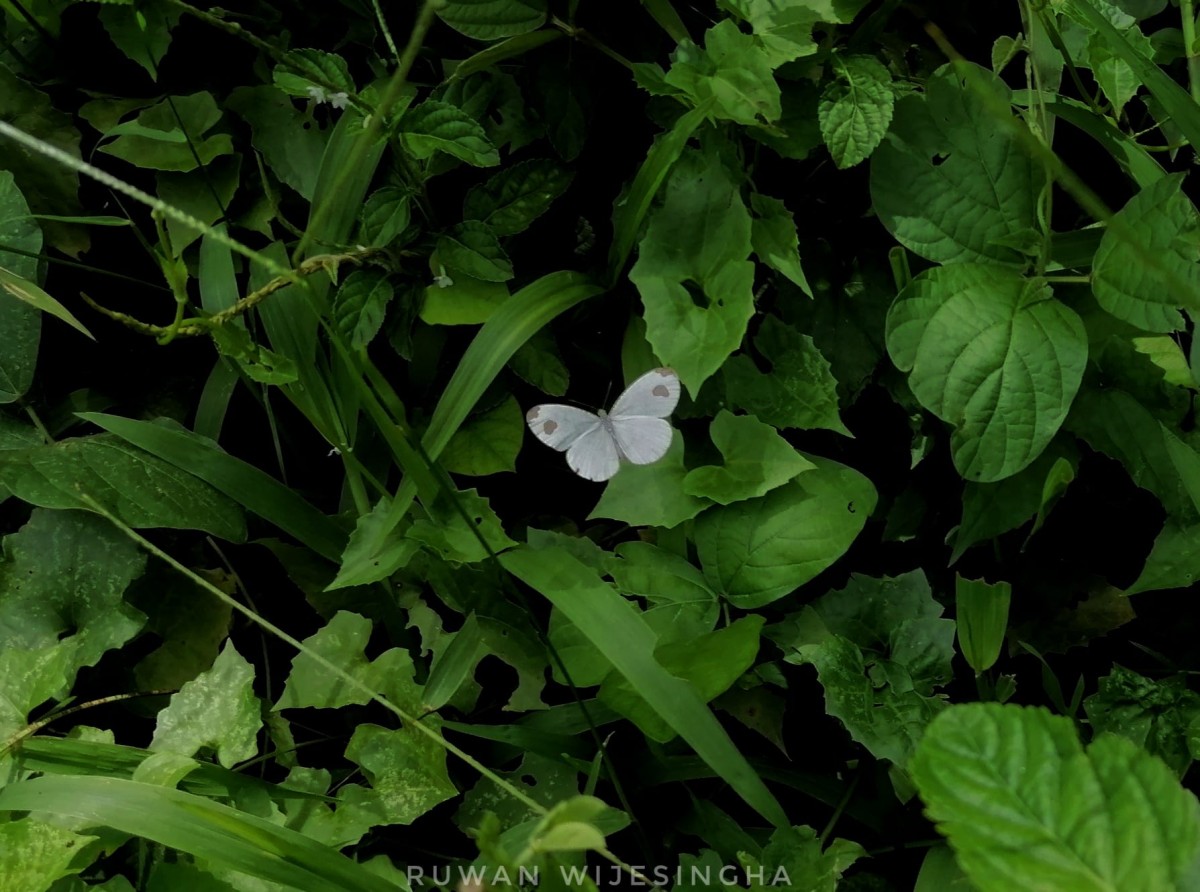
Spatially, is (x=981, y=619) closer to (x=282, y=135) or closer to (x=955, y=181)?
(x=955, y=181)

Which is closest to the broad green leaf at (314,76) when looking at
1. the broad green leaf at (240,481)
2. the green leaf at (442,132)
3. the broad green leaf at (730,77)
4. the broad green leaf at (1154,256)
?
the green leaf at (442,132)

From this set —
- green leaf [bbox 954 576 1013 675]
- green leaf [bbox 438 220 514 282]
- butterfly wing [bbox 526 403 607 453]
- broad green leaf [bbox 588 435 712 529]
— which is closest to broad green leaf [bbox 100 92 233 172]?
green leaf [bbox 438 220 514 282]

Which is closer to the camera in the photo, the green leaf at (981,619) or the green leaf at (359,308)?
the green leaf at (981,619)

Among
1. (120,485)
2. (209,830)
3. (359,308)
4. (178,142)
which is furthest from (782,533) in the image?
(178,142)

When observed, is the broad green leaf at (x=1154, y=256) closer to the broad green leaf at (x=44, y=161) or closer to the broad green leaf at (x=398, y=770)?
the broad green leaf at (x=398, y=770)

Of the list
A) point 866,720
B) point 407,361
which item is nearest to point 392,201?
point 407,361
